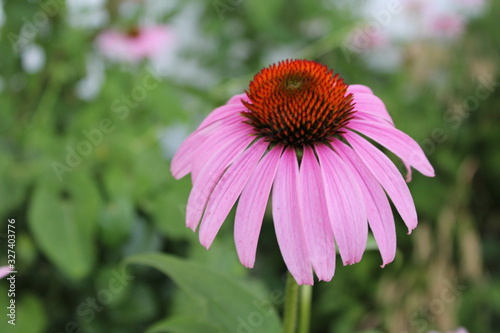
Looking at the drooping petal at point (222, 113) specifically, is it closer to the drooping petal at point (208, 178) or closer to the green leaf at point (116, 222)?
the drooping petal at point (208, 178)

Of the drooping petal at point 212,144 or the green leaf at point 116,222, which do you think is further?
the green leaf at point 116,222

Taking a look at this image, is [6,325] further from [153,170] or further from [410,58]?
[410,58]

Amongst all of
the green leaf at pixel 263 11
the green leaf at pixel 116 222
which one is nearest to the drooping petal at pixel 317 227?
the green leaf at pixel 116 222

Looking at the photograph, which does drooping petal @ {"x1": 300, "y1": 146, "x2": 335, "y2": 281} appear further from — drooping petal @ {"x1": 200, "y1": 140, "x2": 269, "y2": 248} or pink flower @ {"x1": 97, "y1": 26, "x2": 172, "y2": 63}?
pink flower @ {"x1": 97, "y1": 26, "x2": 172, "y2": 63}

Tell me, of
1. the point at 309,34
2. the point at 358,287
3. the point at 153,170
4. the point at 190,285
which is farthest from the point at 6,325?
the point at 309,34

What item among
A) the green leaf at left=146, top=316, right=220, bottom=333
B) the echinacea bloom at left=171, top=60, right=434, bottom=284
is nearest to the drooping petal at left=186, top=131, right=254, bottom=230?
the echinacea bloom at left=171, top=60, right=434, bottom=284

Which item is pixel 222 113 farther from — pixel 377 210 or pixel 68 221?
pixel 68 221
